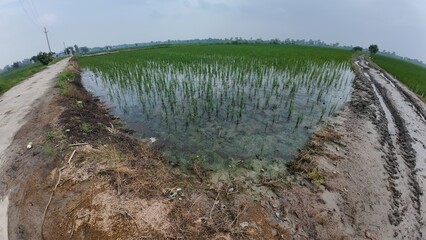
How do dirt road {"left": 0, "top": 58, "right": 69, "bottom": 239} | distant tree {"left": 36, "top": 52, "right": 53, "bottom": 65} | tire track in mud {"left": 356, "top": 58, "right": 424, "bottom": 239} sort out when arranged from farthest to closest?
1. distant tree {"left": 36, "top": 52, "right": 53, "bottom": 65}
2. tire track in mud {"left": 356, "top": 58, "right": 424, "bottom": 239}
3. dirt road {"left": 0, "top": 58, "right": 69, "bottom": 239}

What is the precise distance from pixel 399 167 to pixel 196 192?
5.52m

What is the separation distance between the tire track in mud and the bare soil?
0.03 metres

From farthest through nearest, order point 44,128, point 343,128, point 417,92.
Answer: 1. point 417,92
2. point 343,128
3. point 44,128

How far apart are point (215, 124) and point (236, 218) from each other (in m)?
4.25

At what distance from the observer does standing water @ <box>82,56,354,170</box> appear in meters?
6.33

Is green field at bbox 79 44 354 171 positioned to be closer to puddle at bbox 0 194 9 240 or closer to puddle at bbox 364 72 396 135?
puddle at bbox 364 72 396 135

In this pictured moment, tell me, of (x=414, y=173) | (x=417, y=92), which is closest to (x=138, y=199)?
(x=414, y=173)

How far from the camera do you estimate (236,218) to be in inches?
157

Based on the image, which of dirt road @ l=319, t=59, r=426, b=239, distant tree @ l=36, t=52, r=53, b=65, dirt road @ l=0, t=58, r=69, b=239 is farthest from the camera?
distant tree @ l=36, t=52, r=53, b=65

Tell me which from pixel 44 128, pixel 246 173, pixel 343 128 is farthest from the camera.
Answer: pixel 343 128

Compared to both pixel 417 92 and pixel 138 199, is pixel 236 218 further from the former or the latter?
pixel 417 92

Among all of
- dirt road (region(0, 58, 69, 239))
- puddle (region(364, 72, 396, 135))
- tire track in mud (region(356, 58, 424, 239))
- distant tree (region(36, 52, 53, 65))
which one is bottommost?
tire track in mud (region(356, 58, 424, 239))

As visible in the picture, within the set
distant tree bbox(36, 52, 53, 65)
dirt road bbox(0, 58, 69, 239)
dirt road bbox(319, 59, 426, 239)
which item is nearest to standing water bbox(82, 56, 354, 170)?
dirt road bbox(319, 59, 426, 239)

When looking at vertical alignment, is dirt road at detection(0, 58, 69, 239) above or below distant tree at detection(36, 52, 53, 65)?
below
